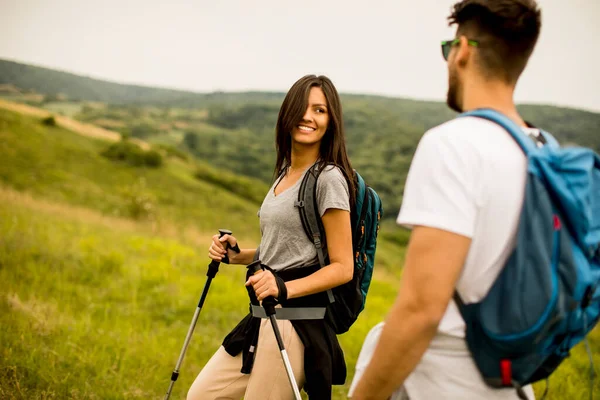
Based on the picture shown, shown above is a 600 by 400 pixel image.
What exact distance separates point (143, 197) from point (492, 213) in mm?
19793

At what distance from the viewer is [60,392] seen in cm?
452

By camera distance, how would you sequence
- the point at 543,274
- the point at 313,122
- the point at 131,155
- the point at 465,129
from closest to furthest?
the point at 543,274 → the point at 465,129 → the point at 313,122 → the point at 131,155

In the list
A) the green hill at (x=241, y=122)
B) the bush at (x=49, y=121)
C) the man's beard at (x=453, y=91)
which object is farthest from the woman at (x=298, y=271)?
the bush at (x=49, y=121)

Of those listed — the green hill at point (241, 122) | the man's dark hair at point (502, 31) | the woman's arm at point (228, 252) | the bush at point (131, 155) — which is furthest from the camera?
the green hill at point (241, 122)

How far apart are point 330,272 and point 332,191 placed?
44 cm

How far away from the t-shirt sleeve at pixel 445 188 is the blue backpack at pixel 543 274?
0.17 m

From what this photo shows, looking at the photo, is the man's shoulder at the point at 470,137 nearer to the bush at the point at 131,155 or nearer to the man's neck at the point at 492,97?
the man's neck at the point at 492,97

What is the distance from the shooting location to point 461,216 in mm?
1609

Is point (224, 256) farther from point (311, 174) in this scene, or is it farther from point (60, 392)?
point (60, 392)

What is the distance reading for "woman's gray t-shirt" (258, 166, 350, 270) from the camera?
2840 millimetres

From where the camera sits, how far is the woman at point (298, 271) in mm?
2793

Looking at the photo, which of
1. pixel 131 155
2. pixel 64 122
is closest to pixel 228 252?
pixel 131 155

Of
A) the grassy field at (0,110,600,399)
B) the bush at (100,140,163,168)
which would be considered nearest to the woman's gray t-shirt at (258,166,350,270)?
the grassy field at (0,110,600,399)

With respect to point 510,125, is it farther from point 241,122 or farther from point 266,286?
point 241,122
